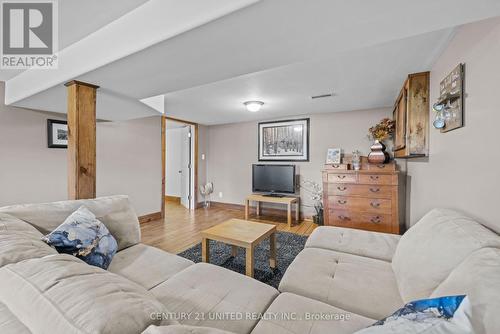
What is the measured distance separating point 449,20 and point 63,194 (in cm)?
405

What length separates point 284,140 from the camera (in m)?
4.37

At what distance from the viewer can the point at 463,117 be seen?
131cm

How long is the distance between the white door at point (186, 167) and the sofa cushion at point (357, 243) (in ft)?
12.5

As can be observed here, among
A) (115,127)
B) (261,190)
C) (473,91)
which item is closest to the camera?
(473,91)

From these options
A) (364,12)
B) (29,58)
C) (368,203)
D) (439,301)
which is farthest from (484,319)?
(29,58)

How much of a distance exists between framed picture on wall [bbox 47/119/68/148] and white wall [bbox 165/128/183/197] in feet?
9.95

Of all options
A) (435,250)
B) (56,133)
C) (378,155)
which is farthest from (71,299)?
(378,155)

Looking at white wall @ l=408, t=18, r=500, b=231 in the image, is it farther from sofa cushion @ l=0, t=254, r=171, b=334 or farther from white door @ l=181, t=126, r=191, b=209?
white door @ l=181, t=126, r=191, b=209

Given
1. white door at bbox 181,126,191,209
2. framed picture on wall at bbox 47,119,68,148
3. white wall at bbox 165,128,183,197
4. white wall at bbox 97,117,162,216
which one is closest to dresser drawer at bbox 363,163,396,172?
white wall at bbox 97,117,162,216

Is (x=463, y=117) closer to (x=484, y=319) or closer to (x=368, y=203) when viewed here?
(x=484, y=319)

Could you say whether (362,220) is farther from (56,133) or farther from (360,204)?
(56,133)

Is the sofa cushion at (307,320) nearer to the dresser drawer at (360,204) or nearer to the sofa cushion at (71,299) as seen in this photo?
the sofa cushion at (71,299)

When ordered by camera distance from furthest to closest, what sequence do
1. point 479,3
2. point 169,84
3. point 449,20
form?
point 169,84 < point 449,20 < point 479,3

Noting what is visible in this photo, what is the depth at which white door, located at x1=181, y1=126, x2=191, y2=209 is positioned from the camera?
201 inches
